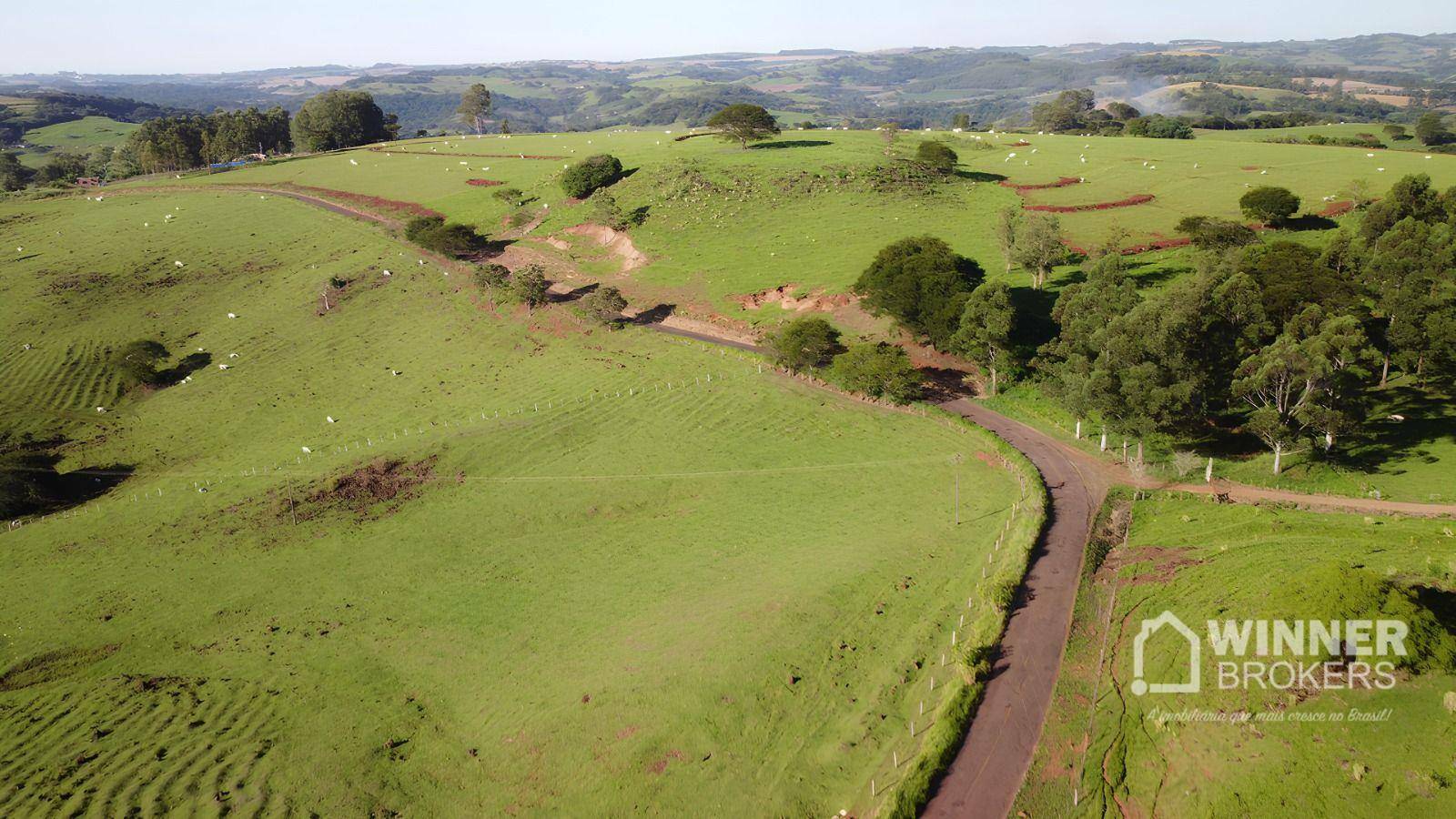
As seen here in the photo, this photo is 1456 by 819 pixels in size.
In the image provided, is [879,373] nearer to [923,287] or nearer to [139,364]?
[923,287]

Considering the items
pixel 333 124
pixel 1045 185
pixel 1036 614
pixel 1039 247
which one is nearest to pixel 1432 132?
pixel 1045 185

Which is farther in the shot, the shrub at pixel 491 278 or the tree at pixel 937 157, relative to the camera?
the tree at pixel 937 157

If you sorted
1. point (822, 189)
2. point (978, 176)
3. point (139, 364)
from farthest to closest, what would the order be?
point (978, 176) → point (822, 189) → point (139, 364)

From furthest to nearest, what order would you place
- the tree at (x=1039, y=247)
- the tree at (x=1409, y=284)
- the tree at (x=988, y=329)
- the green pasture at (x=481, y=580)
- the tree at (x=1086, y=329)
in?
the tree at (x=1039, y=247), the tree at (x=988, y=329), the tree at (x=1409, y=284), the tree at (x=1086, y=329), the green pasture at (x=481, y=580)

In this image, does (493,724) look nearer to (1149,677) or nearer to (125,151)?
(1149,677)

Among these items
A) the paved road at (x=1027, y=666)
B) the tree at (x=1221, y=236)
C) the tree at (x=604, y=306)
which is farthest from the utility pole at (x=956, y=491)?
the tree at (x=1221, y=236)

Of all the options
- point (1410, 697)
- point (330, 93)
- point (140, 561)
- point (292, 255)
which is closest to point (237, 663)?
point (140, 561)

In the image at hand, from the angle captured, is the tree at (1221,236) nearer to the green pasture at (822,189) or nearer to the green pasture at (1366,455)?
the green pasture at (822,189)
